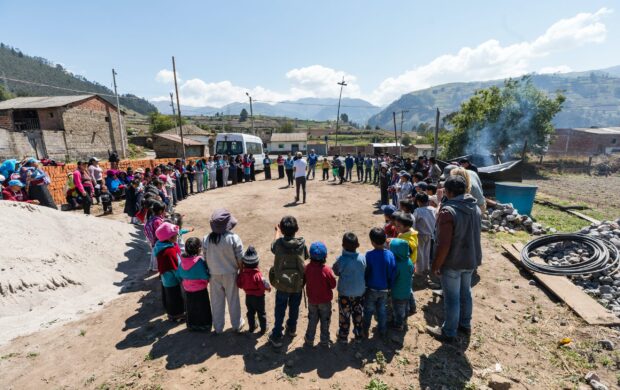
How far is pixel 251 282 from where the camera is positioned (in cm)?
356

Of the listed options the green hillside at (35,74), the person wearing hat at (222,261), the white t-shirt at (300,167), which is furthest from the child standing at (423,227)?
the green hillside at (35,74)

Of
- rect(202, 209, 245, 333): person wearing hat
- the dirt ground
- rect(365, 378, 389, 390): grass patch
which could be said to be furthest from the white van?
rect(365, 378, 389, 390): grass patch

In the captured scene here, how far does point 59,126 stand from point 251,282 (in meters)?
32.2

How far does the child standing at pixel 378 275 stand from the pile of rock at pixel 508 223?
5.70 metres

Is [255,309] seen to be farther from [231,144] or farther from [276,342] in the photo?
[231,144]

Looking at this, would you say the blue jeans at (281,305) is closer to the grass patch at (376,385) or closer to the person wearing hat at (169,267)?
the grass patch at (376,385)

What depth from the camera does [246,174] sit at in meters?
17.5

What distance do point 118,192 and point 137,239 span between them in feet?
17.1

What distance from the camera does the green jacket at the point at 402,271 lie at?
3691 mm

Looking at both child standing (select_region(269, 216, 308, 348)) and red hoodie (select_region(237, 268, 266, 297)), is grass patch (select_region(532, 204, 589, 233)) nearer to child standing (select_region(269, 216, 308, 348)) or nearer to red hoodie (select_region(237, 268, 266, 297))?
child standing (select_region(269, 216, 308, 348))

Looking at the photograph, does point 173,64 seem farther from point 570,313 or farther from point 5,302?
point 570,313

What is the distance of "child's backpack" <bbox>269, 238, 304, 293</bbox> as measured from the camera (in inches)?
134

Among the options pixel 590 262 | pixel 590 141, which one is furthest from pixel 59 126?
pixel 590 141

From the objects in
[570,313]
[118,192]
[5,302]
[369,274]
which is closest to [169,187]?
[118,192]
